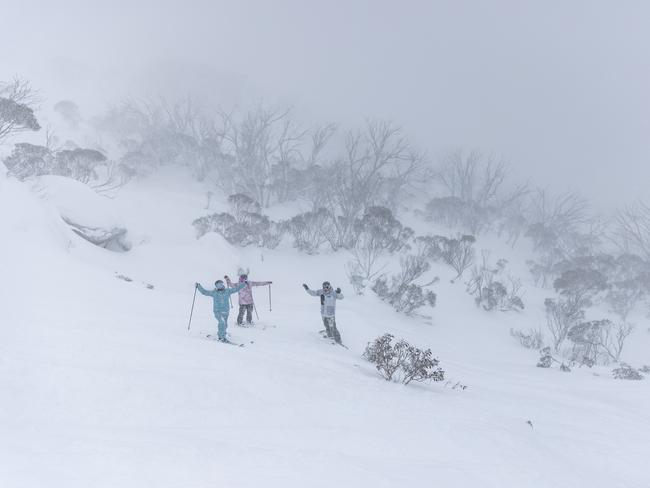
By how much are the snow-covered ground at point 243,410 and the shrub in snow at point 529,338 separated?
9.94 meters

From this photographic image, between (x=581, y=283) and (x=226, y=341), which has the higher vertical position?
(x=581, y=283)

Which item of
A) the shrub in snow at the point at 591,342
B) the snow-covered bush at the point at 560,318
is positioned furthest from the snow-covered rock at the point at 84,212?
the shrub in snow at the point at 591,342

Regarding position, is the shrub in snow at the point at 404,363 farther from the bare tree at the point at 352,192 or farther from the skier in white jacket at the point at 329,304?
A: the bare tree at the point at 352,192

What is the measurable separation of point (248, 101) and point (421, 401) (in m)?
77.5

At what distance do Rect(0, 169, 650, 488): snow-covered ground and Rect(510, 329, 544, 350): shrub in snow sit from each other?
994 centimetres

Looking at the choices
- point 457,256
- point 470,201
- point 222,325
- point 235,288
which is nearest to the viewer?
point 222,325

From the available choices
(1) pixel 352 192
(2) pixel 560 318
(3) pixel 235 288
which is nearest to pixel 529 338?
(2) pixel 560 318

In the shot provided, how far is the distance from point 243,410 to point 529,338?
2145 cm

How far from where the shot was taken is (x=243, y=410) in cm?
477

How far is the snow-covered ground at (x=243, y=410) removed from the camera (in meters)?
3.36

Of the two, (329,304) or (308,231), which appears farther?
(308,231)

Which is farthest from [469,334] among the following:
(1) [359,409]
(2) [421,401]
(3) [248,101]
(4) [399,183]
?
(3) [248,101]

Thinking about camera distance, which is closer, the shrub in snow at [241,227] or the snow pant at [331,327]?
the snow pant at [331,327]

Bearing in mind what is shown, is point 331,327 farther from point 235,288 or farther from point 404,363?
point 404,363
